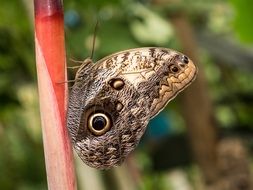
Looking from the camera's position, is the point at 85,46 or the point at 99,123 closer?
the point at 99,123

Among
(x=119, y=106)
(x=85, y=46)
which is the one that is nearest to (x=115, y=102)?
(x=119, y=106)

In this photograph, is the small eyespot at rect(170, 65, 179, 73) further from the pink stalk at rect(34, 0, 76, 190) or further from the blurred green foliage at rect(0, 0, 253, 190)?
the blurred green foliage at rect(0, 0, 253, 190)

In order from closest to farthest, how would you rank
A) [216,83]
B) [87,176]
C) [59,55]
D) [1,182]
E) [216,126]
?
[59,55], [87,176], [216,126], [1,182], [216,83]

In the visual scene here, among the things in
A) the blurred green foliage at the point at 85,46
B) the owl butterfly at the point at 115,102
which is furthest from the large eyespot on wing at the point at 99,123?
the blurred green foliage at the point at 85,46

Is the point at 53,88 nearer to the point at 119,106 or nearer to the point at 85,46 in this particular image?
the point at 119,106

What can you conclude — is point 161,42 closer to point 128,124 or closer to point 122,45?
point 122,45

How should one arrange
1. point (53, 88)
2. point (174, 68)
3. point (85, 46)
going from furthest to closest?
point (85, 46), point (174, 68), point (53, 88)

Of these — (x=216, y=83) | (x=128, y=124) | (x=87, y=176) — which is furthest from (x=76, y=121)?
(x=216, y=83)
